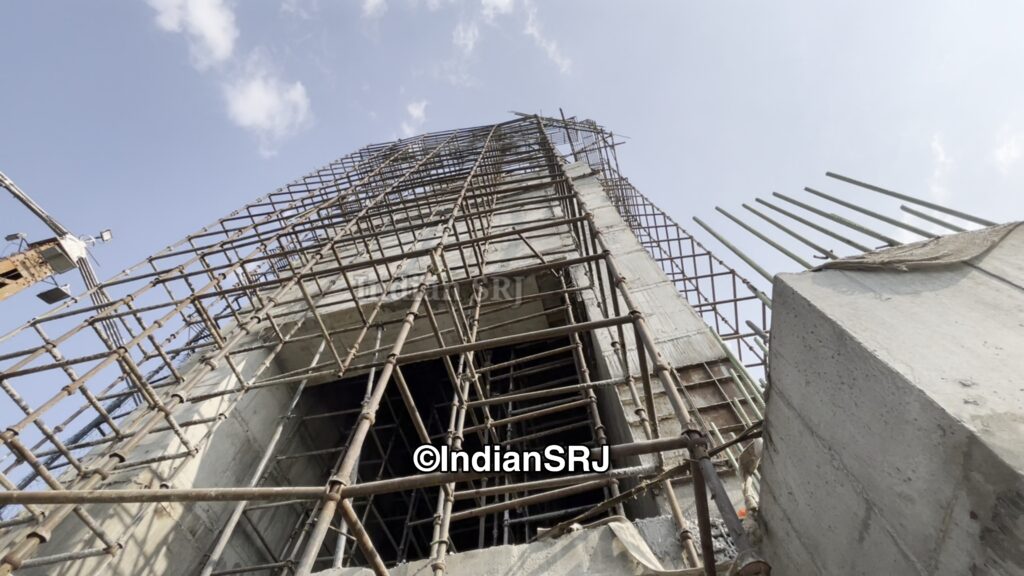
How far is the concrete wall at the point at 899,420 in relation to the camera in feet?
3.51

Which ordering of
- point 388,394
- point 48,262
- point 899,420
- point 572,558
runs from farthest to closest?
point 48,262
point 388,394
point 572,558
point 899,420

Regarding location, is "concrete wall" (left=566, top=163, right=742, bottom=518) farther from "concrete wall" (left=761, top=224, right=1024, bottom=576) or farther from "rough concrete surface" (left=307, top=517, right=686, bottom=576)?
"concrete wall" (left=761, top=224, right=1024, bottom=576)

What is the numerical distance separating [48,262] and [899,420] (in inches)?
657

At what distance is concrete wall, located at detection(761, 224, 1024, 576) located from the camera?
3.51ft

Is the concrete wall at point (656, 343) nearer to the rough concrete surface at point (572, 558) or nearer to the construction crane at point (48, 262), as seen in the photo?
the rough concrete surface at point (572, 558)

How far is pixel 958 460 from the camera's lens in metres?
1.08

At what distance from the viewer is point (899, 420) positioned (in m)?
1.25

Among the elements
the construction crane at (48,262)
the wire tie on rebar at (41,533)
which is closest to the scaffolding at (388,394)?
the wire tie on rebar at (41,533)

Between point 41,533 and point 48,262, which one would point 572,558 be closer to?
point 41,533

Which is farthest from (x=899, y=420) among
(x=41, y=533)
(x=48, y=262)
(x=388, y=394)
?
(x=48, y=262)

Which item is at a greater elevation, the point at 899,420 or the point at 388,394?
the point at 388,394

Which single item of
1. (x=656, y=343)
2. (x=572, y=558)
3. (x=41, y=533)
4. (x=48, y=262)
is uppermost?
(x=48, y=262)

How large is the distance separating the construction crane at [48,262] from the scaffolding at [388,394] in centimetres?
242

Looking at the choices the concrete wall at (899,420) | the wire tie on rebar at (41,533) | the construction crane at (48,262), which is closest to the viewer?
the concrete wall at (899,420)
